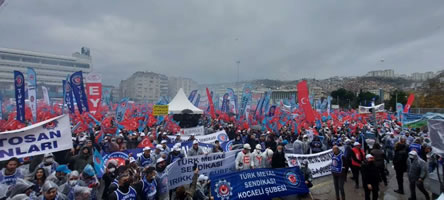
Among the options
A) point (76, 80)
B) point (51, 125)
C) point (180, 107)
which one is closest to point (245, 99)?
point (180, 107)

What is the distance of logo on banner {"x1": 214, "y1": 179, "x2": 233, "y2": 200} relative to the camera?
16.8ft

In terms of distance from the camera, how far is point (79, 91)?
11188 mm

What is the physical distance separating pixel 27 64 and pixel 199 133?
8818cm

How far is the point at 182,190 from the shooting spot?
4008 millimetres

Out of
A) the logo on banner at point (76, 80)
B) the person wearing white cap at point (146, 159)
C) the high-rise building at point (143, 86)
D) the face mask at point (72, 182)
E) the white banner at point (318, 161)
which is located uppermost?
the high-rise building at point (143, 86)

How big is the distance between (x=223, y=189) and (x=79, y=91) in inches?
354

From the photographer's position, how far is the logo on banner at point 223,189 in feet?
16.8

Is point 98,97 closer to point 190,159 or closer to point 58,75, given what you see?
point 190,159

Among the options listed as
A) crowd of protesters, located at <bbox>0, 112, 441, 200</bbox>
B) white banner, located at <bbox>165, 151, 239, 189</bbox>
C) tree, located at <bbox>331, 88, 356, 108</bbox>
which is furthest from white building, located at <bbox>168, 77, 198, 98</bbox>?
crowd of protesters, located at <bbox>0, 112, 441, 200</bbox>

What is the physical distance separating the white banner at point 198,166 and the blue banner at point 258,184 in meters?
1.05

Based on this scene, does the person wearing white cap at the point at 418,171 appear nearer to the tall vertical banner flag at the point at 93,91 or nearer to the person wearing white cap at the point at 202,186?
the person wearing white cap at the point at 202,186

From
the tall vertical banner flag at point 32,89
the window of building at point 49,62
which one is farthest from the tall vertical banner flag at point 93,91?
the window of building at point 49,62

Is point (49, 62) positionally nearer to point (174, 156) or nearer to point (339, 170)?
point (174, 156)

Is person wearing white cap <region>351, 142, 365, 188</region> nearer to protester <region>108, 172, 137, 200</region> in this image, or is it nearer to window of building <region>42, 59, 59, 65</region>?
protester <region>108, 172, 137, 200</region>
